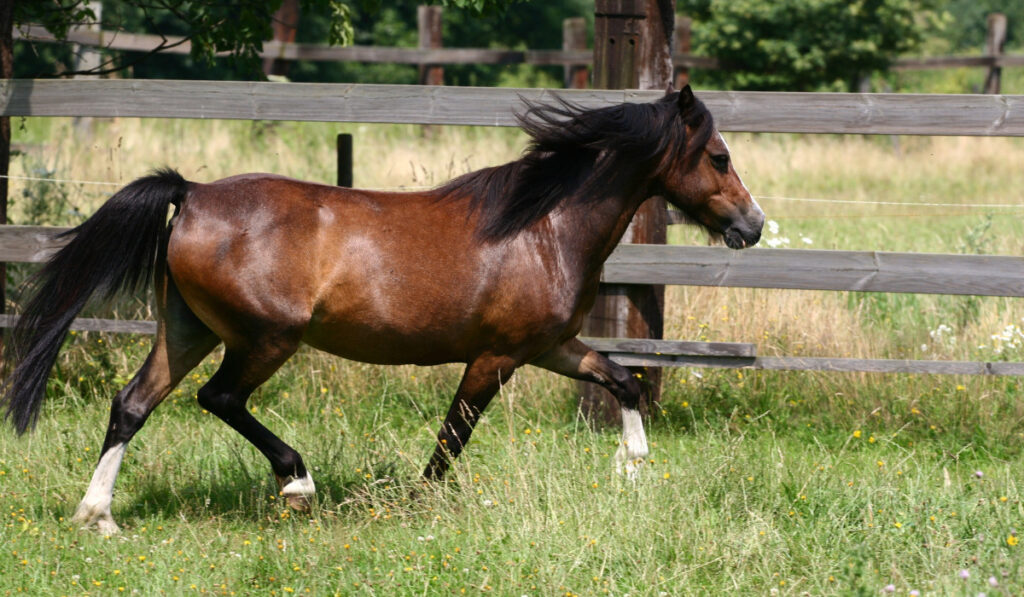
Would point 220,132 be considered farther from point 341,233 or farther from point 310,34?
point 310,34

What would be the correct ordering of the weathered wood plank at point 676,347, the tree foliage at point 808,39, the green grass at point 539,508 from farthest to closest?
the tree foliage at point 808,39, the weathered wood plank at point 676,347, the green grass at point 539,508

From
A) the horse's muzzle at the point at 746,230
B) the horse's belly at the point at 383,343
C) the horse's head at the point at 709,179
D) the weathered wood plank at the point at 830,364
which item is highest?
the horse's head at the point at 709,179

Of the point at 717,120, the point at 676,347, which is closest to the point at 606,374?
the point at 676,347

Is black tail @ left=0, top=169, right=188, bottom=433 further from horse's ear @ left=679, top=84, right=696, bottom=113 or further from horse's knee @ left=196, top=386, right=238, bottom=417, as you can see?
horse's ear @ left=679, top=84, right=696, bottom=113

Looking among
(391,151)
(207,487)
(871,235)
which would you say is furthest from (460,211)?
(391,151)

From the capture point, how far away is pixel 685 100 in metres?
4.70

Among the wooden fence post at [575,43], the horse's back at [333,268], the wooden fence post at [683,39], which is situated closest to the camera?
the horse's back at [333,268]

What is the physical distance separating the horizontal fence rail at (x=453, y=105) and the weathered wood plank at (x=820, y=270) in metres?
0.63

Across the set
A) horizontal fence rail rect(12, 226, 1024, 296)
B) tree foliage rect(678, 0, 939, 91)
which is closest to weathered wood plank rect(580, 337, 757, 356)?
horizontal fence rail rect(12, 226, 1024, 296)

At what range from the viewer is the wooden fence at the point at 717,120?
5305 mm

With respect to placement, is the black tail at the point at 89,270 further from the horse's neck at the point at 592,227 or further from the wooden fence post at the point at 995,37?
the wooden fence post at the point at 995,37

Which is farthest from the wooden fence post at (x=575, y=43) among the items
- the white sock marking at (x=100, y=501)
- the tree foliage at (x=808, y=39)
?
the white sock marking at (x=100, y=501)

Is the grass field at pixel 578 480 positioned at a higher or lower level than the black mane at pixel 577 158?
lower

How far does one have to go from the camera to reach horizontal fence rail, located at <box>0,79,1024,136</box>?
5273 mm
